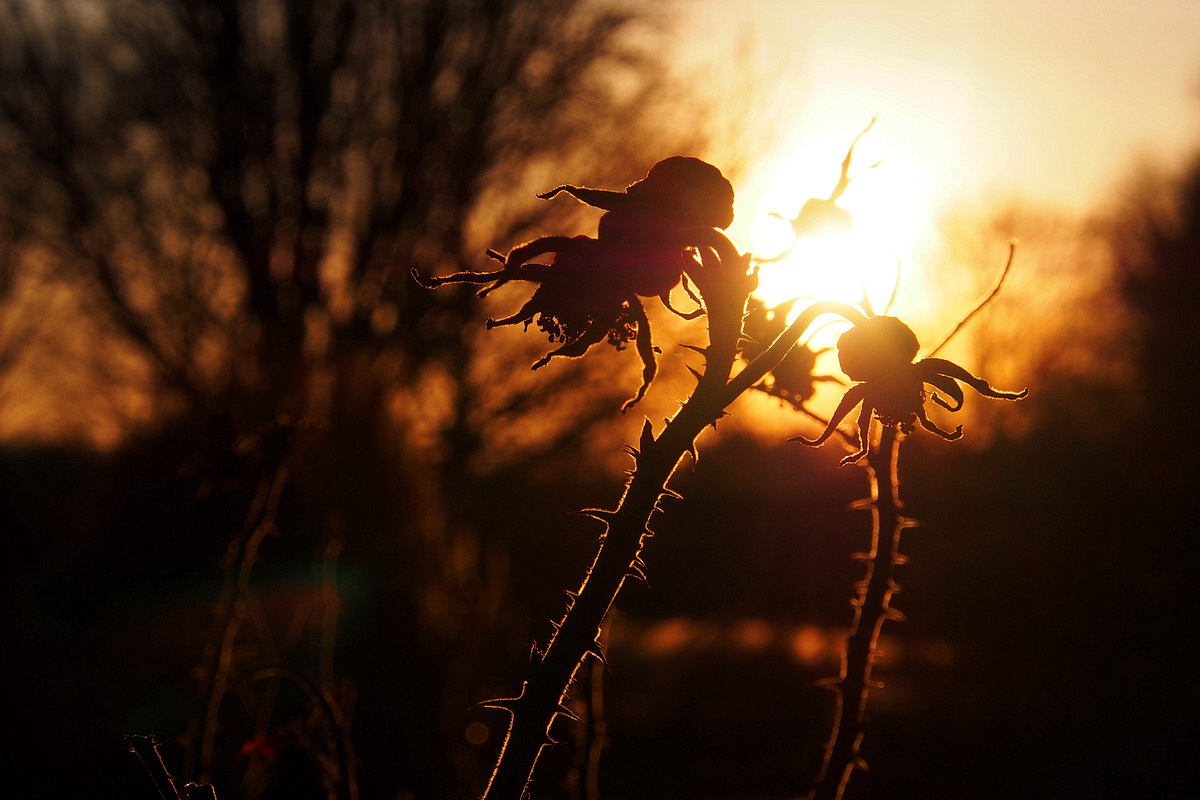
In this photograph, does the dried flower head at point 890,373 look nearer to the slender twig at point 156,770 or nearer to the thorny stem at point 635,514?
the thorny stem at point 635,514

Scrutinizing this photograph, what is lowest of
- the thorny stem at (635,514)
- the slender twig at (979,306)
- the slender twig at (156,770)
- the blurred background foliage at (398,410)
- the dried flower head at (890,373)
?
the slender twig at (156,770)

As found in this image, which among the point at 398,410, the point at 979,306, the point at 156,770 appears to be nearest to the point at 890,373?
the point at 979,306

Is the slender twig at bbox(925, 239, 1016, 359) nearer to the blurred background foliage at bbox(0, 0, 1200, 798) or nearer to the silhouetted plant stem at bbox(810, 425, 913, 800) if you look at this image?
the silhouetted plant stem at bbox(810, 425, 913, 800)

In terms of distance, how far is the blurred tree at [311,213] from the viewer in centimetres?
788

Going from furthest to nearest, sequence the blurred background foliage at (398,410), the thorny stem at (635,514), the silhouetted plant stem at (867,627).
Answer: the blurred background foliage at (398,410)
the silhouetted plant stem at (867,627)
the thorny stem at (635,514)

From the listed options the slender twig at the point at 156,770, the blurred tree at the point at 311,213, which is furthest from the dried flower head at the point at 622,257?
the blurred tree at the point at 311,213

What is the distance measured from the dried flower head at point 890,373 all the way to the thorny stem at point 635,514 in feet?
0.20

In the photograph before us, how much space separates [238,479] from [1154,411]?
11.9 m

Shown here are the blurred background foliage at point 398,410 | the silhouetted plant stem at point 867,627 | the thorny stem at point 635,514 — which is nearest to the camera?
the thorny stem at point 635,514

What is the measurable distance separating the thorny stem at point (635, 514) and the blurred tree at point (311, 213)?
678 centimetres

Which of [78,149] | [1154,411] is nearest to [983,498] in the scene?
[1154,411]

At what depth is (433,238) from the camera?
8.81 metres

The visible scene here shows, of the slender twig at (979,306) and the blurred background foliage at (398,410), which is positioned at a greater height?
the blurred background foliage at (398,410)

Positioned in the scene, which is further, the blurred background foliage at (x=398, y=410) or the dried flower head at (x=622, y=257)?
the blurred background foliage at (x=398, y=410)
